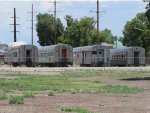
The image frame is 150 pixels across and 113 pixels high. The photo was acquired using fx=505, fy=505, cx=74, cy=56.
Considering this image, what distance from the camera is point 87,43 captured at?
113m

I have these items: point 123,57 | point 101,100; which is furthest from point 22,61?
point 101,100

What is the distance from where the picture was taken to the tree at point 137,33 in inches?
4146

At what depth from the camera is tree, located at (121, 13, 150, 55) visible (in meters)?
105

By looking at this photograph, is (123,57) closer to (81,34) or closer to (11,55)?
(11,55)

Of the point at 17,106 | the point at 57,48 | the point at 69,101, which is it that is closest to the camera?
the point at 17,106

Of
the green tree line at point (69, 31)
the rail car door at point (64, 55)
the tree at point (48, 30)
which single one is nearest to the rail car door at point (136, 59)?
the rail car door at point (64, 55)

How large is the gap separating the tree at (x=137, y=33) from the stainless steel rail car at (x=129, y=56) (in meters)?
24.9

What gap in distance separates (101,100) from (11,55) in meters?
62.5

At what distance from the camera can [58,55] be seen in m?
73.6

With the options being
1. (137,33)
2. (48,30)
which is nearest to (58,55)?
(137,33)

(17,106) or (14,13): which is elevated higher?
(14,13)

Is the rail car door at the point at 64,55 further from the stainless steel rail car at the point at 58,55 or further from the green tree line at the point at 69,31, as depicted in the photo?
the green tree line at the point at 69,31

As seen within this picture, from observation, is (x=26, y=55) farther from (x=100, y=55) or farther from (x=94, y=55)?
(x=100, y=55)

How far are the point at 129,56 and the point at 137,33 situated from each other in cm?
3222
